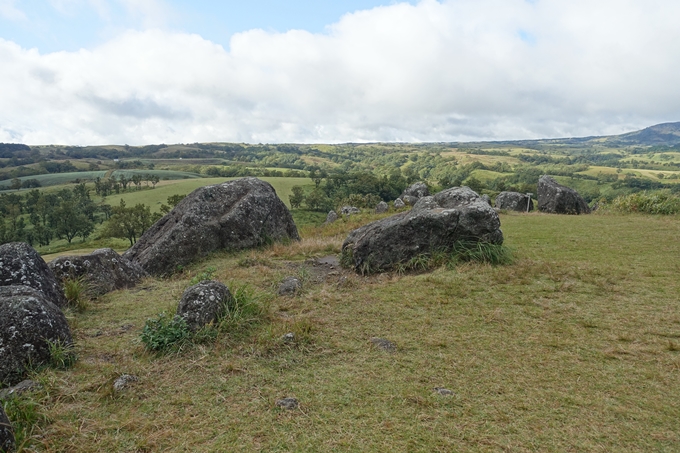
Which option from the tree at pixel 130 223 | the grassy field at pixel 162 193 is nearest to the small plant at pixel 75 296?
the tree at pixel 130 223

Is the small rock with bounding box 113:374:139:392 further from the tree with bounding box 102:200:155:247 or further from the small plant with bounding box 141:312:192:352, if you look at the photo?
the tree with bounding box 102:200:155:247

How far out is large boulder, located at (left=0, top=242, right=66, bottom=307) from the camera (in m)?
7.25

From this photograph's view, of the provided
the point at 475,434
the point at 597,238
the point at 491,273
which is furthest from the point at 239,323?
the point at 597,238

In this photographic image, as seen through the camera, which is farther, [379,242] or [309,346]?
[379,242]

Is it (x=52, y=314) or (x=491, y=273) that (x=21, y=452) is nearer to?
→ (x=52, y=314)

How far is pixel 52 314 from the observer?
5754 mm

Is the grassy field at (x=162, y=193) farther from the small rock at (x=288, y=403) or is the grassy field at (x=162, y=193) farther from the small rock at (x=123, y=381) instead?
the small rock at (x=288, y=403)

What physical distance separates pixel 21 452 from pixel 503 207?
27.9 meters

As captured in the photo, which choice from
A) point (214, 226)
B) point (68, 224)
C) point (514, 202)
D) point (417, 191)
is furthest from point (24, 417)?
point (68, 224)

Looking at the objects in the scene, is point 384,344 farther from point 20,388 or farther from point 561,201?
point 561,201

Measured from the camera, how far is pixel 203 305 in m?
6.54

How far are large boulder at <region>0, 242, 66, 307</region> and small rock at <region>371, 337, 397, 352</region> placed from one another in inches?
230

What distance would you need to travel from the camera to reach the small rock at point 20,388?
453cm

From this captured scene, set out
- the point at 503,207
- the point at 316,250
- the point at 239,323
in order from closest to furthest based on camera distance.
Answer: the point at 239,323 → the point at 316,250 → the point at 503,207
